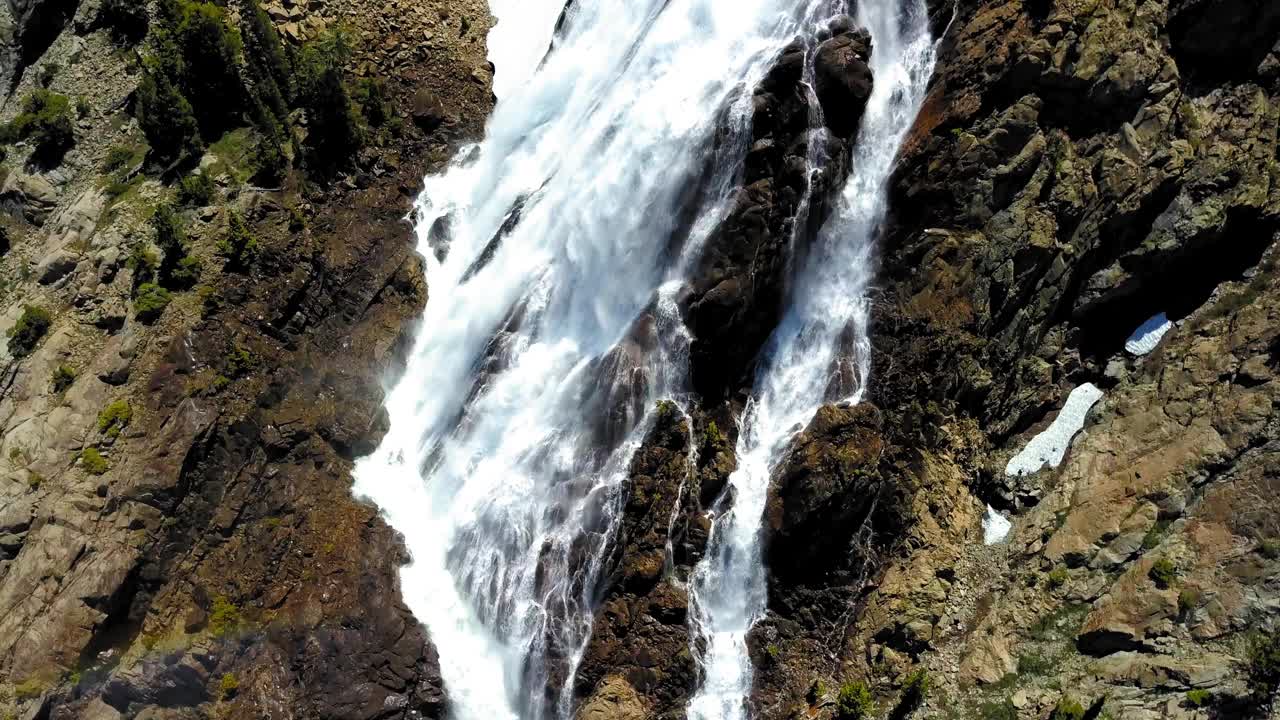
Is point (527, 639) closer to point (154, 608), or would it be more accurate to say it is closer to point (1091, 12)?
point (154, 608)

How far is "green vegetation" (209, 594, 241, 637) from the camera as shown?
31.9 m

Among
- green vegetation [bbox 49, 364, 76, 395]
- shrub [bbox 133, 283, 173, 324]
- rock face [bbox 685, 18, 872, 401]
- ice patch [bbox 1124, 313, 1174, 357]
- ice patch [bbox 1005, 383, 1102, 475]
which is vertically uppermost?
shrub [bbox 133, 283, 173, 324]

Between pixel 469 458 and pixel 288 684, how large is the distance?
10574 millimetres

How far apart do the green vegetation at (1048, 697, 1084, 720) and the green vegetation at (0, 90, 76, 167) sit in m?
47.7

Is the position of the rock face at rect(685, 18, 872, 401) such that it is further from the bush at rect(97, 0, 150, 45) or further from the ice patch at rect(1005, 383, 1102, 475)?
the bush at rect(97, 0, 150, 45)

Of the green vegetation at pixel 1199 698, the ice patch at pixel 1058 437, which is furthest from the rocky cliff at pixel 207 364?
the green vegetation at pixel 1199 698

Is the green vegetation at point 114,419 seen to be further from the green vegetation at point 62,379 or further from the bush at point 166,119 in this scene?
the bush at point 166,119

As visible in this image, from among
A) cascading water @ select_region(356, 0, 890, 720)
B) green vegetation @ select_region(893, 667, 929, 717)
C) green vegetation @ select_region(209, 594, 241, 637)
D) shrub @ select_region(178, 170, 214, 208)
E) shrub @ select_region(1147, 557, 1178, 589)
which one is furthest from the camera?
shrub @ select_region(178, 170, 214, 208)

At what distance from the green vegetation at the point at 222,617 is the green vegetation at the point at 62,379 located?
34.8ft

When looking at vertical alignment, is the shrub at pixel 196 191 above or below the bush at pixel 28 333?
above

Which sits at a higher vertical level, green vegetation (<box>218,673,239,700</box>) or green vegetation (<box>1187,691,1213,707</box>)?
green vegetation (<box>218,673,239,700</box>)

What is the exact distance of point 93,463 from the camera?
32.1 m

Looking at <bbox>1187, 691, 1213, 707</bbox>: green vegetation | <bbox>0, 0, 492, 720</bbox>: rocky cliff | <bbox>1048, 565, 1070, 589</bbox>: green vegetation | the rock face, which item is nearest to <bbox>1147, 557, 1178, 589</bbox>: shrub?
<bbox>1048, 565, 1070, 589</bbox>: green vegetation

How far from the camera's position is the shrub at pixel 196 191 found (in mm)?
36812
